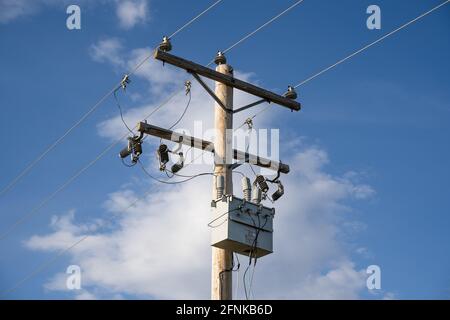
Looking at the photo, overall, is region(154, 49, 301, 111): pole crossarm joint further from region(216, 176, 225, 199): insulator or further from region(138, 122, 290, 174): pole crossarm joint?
region(216, 176, 225, 199): insulator

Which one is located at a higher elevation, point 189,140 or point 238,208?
point 189,140

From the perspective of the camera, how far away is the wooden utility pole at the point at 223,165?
52.1 ft

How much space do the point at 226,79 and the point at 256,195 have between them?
6.46ft

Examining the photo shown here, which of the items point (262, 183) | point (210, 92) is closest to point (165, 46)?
point (210, 92)

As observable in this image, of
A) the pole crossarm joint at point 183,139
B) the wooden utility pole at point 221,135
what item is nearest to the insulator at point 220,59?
the wooden utility pole at point 221,135

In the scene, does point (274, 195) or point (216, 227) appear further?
point (274, 195)

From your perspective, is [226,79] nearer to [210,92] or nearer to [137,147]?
[210,92]

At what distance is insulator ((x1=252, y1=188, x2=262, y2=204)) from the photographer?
16516mm

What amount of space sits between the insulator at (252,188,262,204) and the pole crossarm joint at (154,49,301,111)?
1.84 meters

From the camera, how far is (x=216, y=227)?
52.3 ft

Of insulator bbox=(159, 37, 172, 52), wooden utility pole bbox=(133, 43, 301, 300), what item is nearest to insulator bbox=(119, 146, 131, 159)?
wooden utility pole bbox=(133, 43, 301, 300)
